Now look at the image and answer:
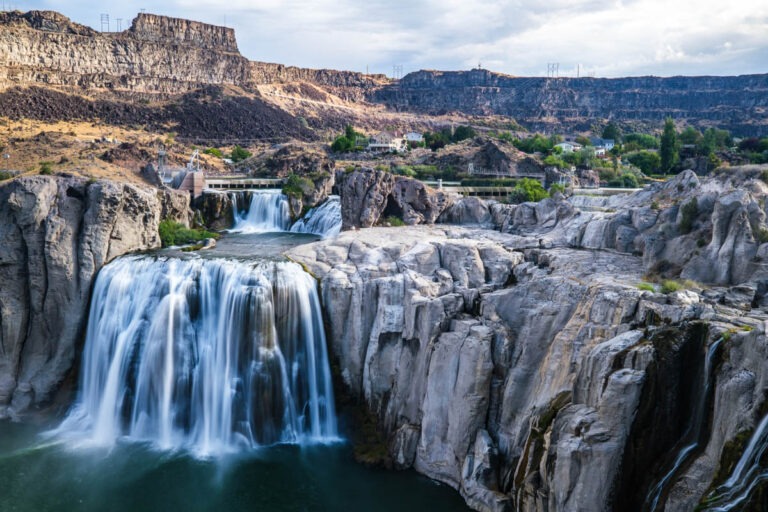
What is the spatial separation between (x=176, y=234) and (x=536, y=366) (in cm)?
2539

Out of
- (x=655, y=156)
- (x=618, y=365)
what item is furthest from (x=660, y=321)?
(x=655, y=156)

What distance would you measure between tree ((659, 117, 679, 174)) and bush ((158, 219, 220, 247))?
161 feet

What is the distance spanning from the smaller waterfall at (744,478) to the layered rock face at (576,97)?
500ft

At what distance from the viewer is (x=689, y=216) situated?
2381 cm

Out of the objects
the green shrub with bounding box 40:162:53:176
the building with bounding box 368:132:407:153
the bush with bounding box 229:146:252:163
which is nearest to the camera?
the green shrub with bounding box 40:162:53:176

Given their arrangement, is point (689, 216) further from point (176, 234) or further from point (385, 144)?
point (385, 144)

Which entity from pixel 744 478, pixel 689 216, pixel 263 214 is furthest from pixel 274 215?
pixel 744 478

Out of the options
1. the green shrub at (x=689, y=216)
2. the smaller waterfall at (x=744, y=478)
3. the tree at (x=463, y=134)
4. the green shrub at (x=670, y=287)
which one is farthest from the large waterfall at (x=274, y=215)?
the tree at (x=463, y=134)

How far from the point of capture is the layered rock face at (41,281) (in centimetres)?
2881

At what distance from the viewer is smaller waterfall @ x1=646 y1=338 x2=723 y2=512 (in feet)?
49.7

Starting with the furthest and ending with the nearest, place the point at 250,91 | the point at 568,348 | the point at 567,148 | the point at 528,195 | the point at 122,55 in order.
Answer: the point at 250,91 < the point at 122,55 < the point at 567,148 < the point at 528,195 < the point at 568,348

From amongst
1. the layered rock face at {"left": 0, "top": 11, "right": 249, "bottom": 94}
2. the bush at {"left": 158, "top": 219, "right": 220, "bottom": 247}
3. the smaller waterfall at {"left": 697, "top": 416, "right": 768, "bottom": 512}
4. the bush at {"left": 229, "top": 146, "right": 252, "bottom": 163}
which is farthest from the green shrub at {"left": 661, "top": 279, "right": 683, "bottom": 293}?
the layered rock face at {"left": 0, "top": 11, "right": 249, "bottom": 94}

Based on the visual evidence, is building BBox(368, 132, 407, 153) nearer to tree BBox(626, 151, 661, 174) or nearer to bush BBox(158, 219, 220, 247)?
tree BBox(626, 151, 661, 174)

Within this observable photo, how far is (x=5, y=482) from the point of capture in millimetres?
23109
